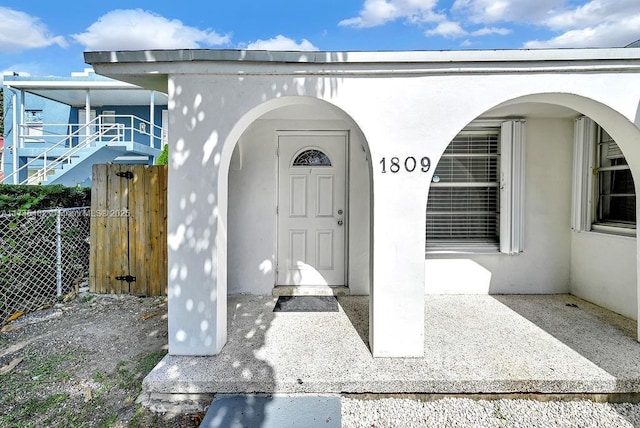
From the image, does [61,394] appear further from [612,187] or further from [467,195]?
[612,187]

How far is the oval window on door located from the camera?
4539 millimetres

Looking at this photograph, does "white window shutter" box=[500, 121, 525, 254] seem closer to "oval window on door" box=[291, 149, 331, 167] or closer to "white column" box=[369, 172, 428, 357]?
"white column" box=[369, 172, 428, 357]

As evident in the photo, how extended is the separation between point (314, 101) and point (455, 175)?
8.82 ft

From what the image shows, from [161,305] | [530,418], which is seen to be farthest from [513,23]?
[161,305]

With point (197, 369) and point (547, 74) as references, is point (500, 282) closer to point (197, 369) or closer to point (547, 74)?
point (547, 74)

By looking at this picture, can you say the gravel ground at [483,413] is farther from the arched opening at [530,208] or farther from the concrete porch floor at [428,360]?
the arched opening at [530,208]

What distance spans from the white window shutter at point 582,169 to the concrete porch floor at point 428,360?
1206 mm

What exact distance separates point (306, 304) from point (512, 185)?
321 centimetres

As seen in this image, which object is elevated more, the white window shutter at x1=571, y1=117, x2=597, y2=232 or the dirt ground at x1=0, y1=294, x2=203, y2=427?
the white window shutter at x1=571, y1=117, x2=597, y2=232

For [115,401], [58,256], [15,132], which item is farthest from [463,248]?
[15,132]

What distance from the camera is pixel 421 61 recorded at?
270 cm

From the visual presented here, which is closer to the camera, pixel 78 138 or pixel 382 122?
pixel 382 122

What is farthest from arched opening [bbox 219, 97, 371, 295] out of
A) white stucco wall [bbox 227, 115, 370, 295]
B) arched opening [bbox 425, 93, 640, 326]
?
arched opening [bbox 425, 93, 640, 326]

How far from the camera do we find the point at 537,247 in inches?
173
